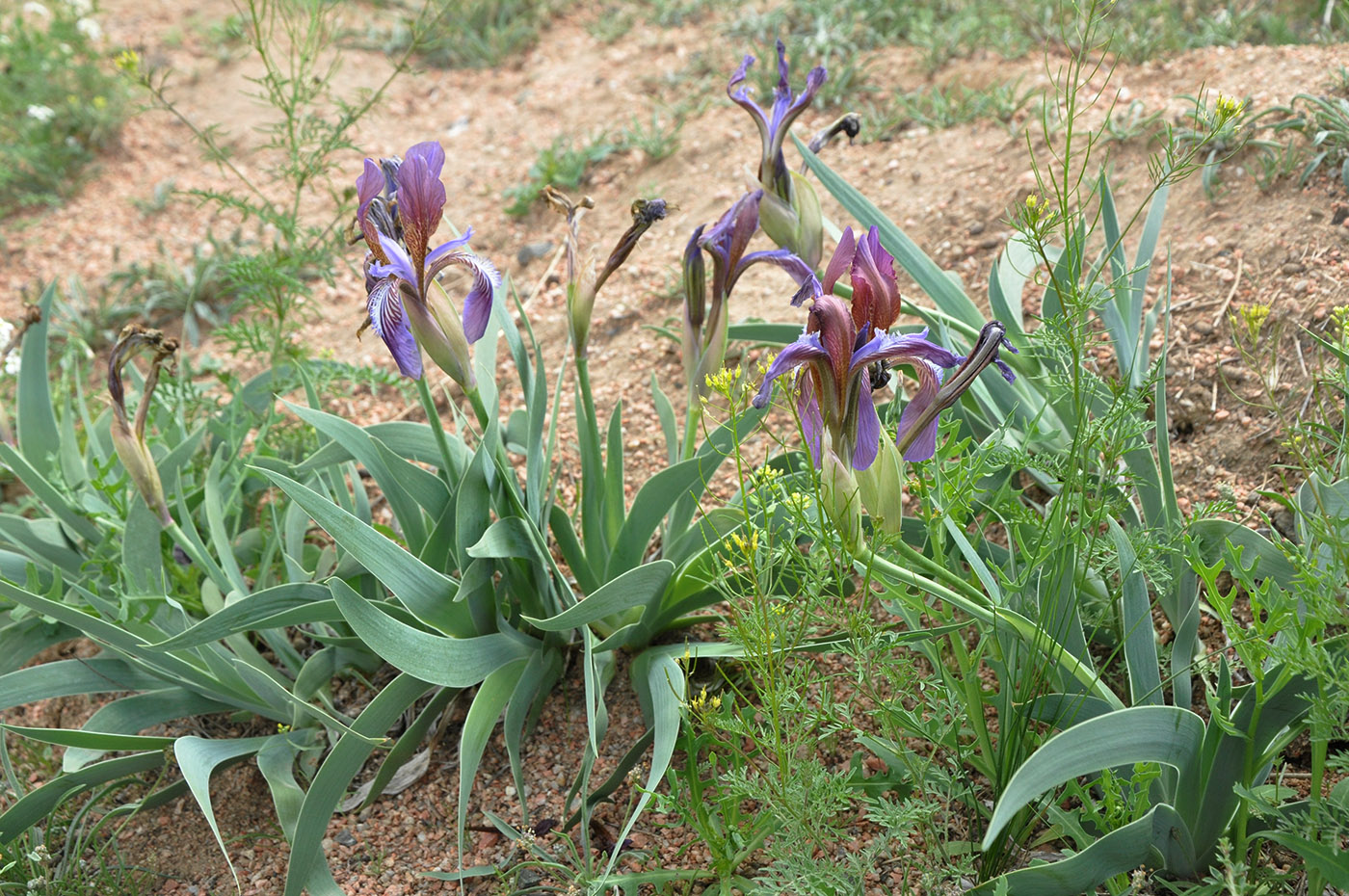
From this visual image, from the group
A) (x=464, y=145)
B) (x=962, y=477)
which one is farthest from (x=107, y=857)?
(x=464, y=145)

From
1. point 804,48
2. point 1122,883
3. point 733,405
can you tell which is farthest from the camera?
point 804,48

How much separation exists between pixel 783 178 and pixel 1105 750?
3.41 ft

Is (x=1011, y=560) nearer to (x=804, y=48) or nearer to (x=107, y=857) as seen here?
(x=107, y=857)

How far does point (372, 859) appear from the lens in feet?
5.30

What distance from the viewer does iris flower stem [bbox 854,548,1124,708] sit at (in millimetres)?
1171

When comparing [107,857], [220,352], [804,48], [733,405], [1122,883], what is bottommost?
[107,857]

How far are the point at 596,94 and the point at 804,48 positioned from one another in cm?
83

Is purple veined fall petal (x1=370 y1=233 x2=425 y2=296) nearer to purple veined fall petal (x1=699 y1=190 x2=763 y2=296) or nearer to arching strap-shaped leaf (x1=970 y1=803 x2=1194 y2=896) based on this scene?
purple veined fall petal (x1=699 y1=190 x2=763 y2=296)

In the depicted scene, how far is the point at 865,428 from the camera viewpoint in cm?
114

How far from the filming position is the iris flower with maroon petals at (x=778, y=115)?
1.65m

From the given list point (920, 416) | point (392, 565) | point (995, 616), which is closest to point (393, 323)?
point (392, 565)

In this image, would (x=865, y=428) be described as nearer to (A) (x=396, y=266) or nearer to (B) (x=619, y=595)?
(B) (x=619, y=595)

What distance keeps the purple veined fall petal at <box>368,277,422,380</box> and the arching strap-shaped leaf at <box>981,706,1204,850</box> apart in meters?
0.89

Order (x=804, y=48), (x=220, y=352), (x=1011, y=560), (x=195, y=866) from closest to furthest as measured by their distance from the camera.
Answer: (x=1011, y=560) < (x=195, y=866) < (x=220, y=352) < (x=804, y=48)
